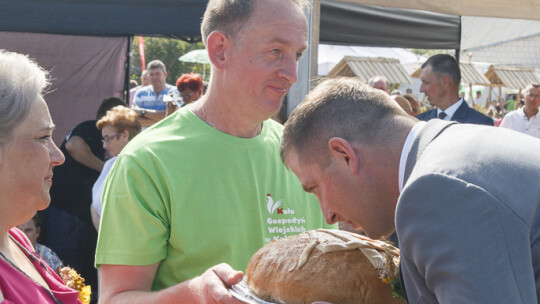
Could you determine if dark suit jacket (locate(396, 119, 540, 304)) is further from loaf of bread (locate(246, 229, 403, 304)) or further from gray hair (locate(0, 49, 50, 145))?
gray hair (locate(0, 49, 50, 145))

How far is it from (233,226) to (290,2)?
955 millimetres

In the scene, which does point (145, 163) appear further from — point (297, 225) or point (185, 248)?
point (297, 225)

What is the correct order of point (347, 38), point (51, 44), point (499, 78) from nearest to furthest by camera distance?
point (347, 38), point (51, 44), point (499, 78)

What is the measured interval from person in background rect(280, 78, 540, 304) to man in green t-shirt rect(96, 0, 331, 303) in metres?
0.53

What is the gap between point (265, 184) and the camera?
2.57 metres

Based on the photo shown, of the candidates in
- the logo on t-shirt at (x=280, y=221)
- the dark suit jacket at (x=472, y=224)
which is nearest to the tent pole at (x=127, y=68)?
the logo on t-shirt at (x=280, y=221)

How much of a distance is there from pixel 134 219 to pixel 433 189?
1198mm

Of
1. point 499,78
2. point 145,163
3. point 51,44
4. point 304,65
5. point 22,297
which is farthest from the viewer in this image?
point 499,78

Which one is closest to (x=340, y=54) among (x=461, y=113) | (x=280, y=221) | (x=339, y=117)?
(x=461, y=113)

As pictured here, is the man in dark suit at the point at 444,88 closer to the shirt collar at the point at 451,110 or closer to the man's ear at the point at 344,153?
the shirt collar at the point at 451,110

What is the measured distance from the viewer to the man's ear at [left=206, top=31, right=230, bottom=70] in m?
2.56

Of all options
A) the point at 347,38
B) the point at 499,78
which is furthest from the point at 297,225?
the point at 499,78

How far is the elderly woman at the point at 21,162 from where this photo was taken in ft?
7.28

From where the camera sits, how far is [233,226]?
2.43 m
